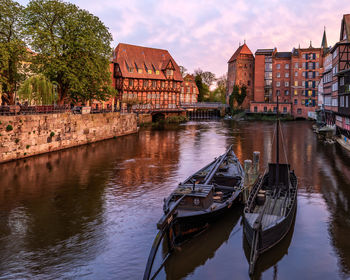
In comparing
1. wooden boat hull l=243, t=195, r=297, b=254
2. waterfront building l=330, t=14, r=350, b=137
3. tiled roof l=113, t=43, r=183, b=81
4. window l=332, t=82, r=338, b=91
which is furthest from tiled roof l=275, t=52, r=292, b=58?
wooden boat hull l=243, t=195, r=297, b=254

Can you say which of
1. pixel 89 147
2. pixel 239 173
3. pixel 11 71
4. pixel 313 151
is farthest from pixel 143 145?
pixel 239 173

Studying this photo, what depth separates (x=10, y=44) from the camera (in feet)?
106

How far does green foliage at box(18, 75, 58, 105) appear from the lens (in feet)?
114

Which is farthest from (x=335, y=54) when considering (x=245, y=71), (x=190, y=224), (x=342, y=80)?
(x=245, y=71)

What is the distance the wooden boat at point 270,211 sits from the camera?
11438 mm

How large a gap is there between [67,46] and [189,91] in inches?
2585

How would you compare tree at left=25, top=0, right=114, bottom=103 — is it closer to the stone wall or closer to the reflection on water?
the stone wall

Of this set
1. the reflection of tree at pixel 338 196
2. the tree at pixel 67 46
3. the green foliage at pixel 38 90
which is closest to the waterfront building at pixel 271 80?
the reflection of tree at pixel 338 196

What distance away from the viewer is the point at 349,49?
3950 cm

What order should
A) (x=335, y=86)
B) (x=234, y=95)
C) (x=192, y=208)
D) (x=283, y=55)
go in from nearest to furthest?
(x=192, y=208)
(x=335, y=86)
(x=283, y=55)
(x=234, y=95)

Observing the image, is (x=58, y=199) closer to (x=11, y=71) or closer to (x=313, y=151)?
(x=11, y=71)

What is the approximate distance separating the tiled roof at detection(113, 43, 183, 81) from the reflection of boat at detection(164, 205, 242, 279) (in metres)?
56.4

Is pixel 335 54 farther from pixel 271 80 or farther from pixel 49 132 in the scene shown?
pixel 271 80

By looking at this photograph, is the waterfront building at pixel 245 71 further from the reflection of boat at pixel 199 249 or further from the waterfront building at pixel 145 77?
the reflection of boat at pixel 199 249
